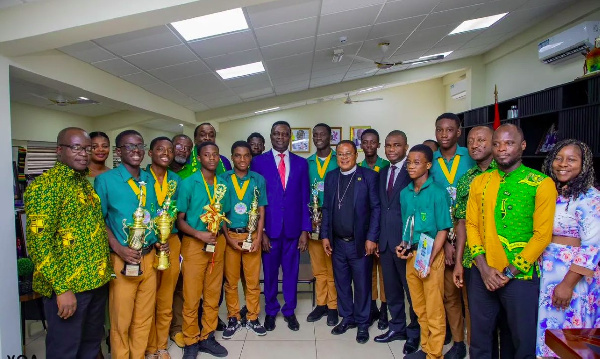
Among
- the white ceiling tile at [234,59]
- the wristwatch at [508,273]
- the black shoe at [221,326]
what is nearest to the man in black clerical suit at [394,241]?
the wristwatch at [508,273]

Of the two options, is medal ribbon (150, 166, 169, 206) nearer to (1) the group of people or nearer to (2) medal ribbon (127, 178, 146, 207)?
(1) the group of people

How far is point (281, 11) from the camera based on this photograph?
11.9ft

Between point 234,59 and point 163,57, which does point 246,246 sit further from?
point 234,59

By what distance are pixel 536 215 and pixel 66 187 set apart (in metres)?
2.59

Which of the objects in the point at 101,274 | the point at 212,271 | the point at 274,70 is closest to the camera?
the point at 101,274

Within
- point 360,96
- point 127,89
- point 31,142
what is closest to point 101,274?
point 127,89

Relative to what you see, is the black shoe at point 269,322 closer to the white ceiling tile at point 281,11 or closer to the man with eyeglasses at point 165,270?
the man with eyeglasses at point 165,270

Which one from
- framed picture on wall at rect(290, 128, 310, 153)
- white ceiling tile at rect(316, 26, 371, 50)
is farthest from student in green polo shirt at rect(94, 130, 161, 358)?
framed picture on wall at rect(290, 128, 310, 153)

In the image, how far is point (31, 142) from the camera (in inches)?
262

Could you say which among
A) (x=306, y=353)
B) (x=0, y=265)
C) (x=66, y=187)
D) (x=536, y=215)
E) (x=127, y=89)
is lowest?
(x=306, y=353)

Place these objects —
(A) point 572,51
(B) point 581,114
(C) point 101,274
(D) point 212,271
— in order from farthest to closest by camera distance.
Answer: (A) point 572,51, (B) point 581,114, (D) point 212,271, (C) point 101,274

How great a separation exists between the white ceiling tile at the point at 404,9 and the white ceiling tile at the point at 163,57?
2.48m

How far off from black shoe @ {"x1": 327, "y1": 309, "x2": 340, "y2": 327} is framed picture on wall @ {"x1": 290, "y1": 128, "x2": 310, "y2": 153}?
7.58 m

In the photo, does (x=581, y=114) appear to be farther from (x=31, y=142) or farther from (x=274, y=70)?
(x=31, y=142)
